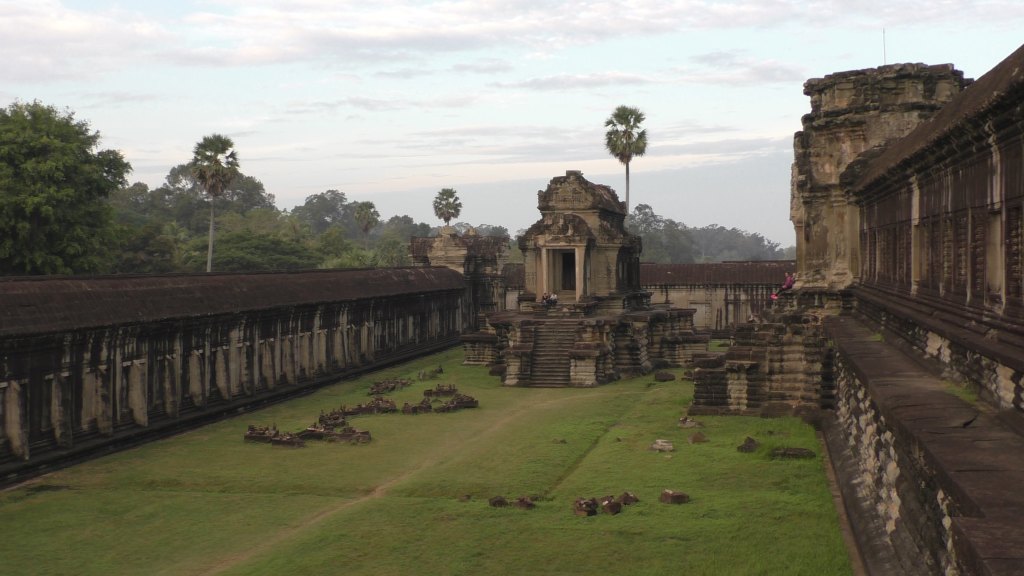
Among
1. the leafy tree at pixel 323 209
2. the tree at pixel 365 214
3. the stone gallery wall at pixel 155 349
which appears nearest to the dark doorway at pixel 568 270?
the stone gallery wall at pixel 155 349

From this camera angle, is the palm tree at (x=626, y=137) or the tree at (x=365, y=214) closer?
the palm tree at (x=626, y=137)

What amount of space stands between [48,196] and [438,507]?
30.6 metres

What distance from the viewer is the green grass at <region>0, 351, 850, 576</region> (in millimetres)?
13477

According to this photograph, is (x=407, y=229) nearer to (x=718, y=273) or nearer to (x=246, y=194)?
(x=246, y=194)

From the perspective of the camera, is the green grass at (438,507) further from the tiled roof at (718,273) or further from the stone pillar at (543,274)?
the tiled roof at (718,273)

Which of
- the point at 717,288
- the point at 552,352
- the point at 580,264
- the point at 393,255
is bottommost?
the point at 552,352

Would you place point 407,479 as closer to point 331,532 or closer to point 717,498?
point 331,532

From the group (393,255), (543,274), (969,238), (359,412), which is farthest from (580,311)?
(393,255)

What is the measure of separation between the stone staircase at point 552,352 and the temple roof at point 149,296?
7057mm

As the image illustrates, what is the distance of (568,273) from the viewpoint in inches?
1742

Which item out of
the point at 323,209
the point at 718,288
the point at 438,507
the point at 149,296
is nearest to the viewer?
the point at 438,507

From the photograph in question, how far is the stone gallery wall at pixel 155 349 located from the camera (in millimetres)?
20172

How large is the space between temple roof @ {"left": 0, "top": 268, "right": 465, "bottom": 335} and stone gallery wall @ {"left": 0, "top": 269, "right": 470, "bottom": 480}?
0.04 m

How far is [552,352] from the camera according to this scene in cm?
3569
